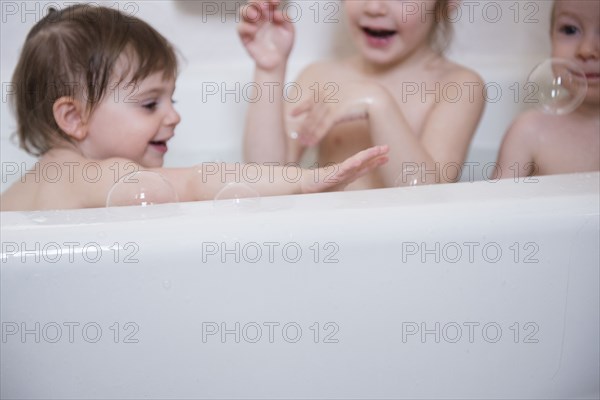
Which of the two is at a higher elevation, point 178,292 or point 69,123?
point 69,123

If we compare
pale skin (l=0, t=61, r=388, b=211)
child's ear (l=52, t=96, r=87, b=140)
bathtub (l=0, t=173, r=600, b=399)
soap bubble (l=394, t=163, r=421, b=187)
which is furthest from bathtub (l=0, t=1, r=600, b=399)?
child's ear (l=52, t=96, r=87, b=140)

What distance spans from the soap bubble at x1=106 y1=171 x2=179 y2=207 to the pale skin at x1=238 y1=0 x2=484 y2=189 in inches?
13.3

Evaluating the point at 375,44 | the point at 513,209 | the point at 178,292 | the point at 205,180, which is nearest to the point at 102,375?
the point at 178,292

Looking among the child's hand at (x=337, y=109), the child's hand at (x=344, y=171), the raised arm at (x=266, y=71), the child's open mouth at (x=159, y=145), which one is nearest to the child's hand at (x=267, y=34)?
the raised arm at (x=266, y=71)

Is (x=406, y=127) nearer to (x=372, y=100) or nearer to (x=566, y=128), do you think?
(x=372, y=100)

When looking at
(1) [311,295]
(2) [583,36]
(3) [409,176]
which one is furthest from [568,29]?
(1) [311,295]

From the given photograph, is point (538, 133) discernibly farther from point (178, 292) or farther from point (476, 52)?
point (178, 292)

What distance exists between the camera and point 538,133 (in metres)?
1.32

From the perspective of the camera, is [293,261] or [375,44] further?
[375,44]

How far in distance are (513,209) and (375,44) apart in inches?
27.2

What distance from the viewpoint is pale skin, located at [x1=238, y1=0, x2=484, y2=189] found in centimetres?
123

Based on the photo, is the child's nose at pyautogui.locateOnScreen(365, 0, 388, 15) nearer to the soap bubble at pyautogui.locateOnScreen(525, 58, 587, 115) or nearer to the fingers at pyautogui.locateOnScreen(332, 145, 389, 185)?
the soap bubble at pyautogui.locateOnScreen(525, 58, 587, 115)

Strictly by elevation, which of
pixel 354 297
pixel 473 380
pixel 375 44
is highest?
pixel 375 44

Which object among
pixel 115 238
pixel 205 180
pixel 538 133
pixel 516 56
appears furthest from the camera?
pixel 516 56
